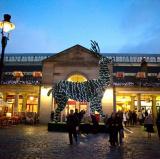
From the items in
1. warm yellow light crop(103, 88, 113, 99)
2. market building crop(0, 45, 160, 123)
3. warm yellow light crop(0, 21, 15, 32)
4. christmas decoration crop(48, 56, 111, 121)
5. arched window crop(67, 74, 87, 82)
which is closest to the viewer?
warm yellow light crop(0, 21, 15, 32)

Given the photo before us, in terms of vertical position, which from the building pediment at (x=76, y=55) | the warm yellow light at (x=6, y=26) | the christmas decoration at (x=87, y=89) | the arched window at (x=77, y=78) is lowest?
the christmas decoration at (x=87, y=89)

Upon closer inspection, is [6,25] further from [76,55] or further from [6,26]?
[76,55]

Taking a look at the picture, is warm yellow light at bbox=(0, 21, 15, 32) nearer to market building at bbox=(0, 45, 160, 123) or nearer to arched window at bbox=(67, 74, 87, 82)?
market building at bbox=(0, 45, 160, 123)

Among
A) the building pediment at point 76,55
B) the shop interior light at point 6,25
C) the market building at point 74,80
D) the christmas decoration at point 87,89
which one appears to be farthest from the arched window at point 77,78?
the shop interior light at point 6,25

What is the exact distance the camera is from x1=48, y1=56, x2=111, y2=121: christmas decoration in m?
25.1

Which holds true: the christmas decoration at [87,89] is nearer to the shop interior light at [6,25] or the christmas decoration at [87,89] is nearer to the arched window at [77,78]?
the arched window at [77,78]

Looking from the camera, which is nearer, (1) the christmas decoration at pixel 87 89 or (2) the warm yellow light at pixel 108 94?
(1) the christmas decoration at pixel 87 89

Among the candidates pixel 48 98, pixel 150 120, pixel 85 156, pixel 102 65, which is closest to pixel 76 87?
pixel 102 65

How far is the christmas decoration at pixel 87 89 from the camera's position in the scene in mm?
25094

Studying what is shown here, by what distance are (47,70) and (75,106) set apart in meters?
6.02

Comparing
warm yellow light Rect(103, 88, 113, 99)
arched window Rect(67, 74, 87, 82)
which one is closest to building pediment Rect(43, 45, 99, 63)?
arched window Rect(67, 74, 87, 82)

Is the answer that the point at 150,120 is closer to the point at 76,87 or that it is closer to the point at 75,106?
the point at 76,87

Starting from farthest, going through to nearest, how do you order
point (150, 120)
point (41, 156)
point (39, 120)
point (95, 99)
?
point (39, 120) < point (95, 99) < point (150, 120) < point (41, 156)

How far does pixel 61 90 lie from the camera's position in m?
25.6
